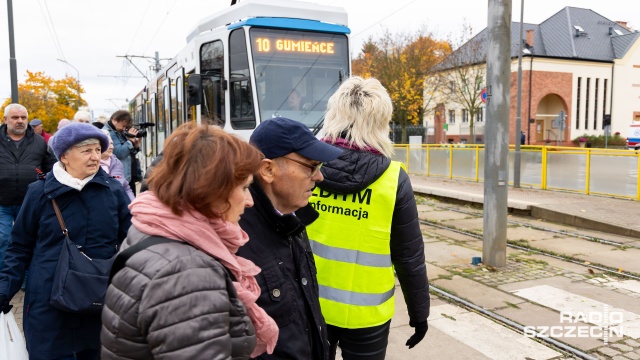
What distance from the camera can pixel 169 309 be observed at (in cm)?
127

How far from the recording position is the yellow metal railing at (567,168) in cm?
1189

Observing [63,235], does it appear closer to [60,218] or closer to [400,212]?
[60,218]

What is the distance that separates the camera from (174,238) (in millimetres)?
1396

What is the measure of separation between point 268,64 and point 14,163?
4215 mm

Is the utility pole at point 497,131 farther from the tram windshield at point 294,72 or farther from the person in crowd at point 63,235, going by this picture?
the person in crowd at point 63,235

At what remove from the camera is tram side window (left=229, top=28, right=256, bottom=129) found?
27.5 ft

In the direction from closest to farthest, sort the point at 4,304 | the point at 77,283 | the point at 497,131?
the point at 77,283, the point at 4,304, the point at 497,131

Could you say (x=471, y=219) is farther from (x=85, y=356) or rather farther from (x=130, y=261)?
(x=130, y=261)

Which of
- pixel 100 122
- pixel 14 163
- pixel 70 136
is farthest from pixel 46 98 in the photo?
Result: pixel 70 136

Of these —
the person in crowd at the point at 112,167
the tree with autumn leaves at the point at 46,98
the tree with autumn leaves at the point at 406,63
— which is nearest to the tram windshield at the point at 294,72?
the person in crowd at the point at 112,167

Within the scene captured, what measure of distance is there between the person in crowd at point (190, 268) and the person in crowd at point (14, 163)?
4.70 meters

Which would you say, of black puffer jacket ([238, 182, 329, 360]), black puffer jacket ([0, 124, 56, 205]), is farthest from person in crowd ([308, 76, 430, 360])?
black puffer jacket ([0, 124, 56, 205])

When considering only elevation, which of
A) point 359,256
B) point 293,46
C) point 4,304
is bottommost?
point 4,304

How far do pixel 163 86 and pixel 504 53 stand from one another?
878 centimetres
